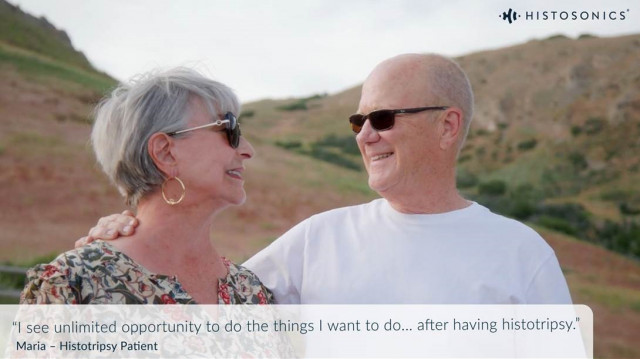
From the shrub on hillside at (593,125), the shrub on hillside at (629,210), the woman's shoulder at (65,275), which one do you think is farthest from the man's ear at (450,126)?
the shrub on hillside at (593,125)

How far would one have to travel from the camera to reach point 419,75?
2.47m

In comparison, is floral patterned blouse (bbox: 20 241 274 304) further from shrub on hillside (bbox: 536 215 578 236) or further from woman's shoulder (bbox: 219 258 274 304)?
shrub on hillside (bbox: 536 215 578 236)

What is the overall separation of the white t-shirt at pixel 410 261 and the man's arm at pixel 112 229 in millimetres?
577

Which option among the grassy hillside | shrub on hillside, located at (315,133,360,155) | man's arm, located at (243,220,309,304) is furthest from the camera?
shrub on hillside, located at (315,133,360,155)

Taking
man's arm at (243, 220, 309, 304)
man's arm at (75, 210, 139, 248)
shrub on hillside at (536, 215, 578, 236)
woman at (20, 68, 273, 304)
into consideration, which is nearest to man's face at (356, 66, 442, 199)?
man's arm at (243, 220, 309, 304)

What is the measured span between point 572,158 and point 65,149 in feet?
79.1

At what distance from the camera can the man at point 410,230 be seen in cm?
233

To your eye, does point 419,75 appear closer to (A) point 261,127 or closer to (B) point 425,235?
(B) point 425,235

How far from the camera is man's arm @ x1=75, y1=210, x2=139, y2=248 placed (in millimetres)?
2129

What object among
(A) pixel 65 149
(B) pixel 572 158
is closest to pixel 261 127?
(B) pixel 572 158

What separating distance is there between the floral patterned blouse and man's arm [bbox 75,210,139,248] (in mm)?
63

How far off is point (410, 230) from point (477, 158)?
39.3 m

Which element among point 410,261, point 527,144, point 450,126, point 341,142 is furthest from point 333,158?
point 410,261

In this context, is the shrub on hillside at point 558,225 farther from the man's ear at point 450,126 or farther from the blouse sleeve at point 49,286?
the blouse sleeve at point 49,286
